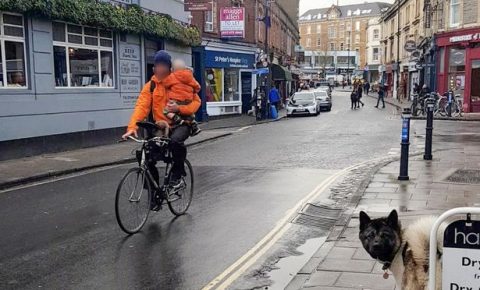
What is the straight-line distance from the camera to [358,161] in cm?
1266

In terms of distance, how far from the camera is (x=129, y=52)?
18.0 meters

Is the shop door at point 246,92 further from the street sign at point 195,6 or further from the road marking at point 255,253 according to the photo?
the road marking at point 255,253

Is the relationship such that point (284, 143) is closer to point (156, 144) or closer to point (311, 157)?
point (311, 157)

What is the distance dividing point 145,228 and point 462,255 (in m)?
4.76

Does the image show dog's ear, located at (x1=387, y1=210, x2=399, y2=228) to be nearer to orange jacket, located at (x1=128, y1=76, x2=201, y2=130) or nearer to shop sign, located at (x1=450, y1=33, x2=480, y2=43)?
orange jacket, located at (x1=128, y1=76, x2=201, y2=130)

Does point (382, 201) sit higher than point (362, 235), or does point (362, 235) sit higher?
point (362, 235)

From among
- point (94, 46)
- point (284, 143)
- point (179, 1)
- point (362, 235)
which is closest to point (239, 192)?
point (362, 235)

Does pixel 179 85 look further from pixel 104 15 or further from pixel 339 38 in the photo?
pixel 339 38

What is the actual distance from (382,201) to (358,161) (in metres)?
4.94

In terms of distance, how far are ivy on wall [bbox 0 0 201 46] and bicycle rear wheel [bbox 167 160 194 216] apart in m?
7.59

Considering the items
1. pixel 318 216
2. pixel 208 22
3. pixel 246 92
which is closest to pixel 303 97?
pixel 246 92

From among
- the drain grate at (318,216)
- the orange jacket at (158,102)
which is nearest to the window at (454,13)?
the drain grate at (318,216)

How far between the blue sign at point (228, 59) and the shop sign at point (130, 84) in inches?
348

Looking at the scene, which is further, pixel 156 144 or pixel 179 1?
pixel 179 1
